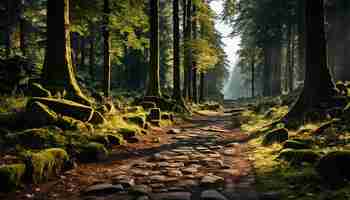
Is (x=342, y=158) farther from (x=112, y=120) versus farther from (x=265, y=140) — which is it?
(x=112, y=120)

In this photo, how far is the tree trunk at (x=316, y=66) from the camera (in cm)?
1097

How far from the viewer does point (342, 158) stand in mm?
4645

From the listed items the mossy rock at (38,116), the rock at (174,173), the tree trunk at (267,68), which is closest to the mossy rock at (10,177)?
the rock at (174,173)

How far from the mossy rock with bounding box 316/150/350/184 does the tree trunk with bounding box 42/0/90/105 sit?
6.98m

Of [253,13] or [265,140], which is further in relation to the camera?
[253,13]

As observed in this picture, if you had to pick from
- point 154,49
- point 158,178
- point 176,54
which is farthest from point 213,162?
point 176,54

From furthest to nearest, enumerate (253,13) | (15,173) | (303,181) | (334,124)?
(253,13) < (334,124) < (303,181) < (15,173)

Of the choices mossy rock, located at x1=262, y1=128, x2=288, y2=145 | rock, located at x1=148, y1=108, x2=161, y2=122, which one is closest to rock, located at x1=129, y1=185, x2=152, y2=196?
mossy rock, located at x1=262, y1=128, x2=288, y2=145

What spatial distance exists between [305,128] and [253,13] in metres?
28.7

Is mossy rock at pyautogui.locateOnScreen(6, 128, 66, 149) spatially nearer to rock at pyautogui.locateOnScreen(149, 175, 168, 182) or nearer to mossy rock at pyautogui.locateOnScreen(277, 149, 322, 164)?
rock at pyautogui.locateOnScreen(149, 175, 168, 182)

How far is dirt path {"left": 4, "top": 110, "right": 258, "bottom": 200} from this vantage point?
464 centimetres

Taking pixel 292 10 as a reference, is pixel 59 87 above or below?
below

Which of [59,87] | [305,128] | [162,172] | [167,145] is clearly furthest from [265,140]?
[59,87]

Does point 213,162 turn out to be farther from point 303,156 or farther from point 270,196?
point 270,196
